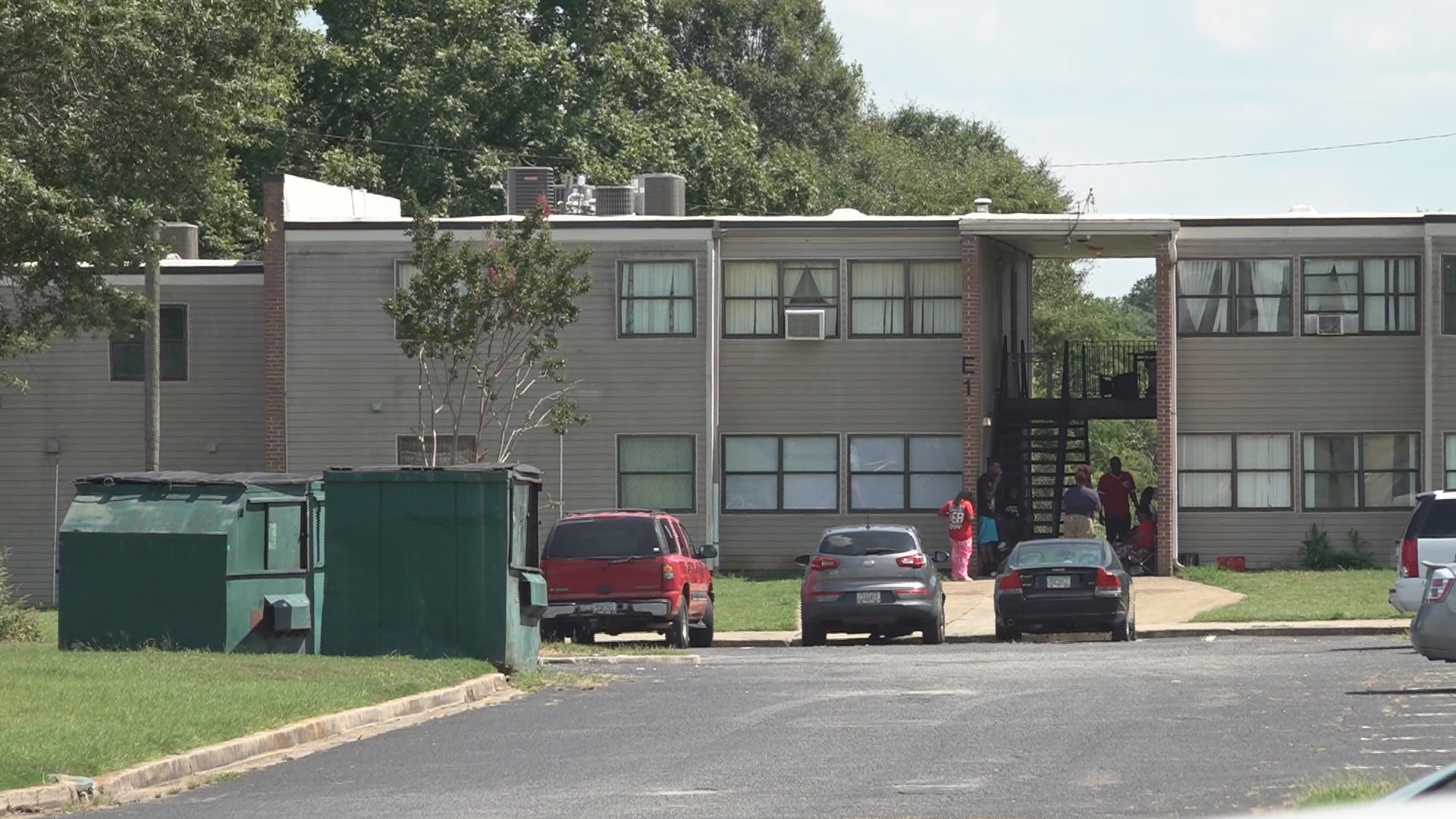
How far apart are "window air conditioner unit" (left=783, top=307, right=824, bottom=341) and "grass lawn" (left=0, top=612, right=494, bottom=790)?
17.9 meters

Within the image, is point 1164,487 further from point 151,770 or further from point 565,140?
point 151,770

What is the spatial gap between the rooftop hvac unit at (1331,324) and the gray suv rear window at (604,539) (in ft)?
52.9

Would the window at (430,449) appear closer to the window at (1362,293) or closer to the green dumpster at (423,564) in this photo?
the window at (1362,293)

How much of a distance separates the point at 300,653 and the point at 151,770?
7.98 meters

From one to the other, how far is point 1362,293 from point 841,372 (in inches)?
349

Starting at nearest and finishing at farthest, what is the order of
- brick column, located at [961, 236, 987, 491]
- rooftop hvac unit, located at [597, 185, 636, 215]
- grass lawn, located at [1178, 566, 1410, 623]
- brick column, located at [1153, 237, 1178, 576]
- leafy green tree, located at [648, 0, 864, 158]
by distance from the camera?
grass lawn, located at [1178, 566, 1410, 623], brick column, located at [1153, 237, 1178, 576], brick column, located at [961, 236, 987, 491], rooftop hvac unit, located at [597, 185, 636, 215], leafy green tree, located at [648, 0, 864, 158]

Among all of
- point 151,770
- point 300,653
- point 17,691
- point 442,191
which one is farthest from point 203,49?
point 442,191

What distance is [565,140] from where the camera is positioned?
52406 mm

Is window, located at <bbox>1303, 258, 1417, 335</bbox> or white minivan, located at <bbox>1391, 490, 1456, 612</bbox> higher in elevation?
window, located at <bbox>1303, 258, 1417, 335</bbox>

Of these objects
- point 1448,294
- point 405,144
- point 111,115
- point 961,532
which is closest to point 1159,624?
point 961,532

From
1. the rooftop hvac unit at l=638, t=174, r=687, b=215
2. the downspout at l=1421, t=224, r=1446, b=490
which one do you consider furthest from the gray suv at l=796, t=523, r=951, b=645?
the rooftop hvac unit at l=638, t=174, r=687, b=215

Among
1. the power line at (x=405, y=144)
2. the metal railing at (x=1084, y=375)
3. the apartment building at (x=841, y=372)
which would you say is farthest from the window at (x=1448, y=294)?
the power line at (x=405, y=144)

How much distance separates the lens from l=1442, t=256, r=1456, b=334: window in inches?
1460

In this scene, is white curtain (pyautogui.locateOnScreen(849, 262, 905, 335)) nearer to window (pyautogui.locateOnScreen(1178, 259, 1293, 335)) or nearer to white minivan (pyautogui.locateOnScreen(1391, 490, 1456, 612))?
window (pyautogui.locateOnScreen(1178, 259, 1293, 335))
